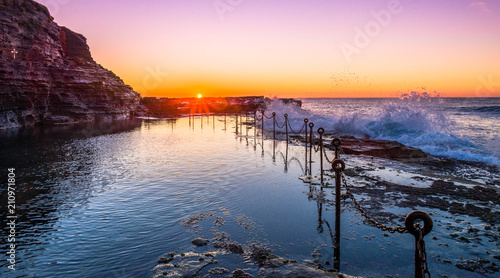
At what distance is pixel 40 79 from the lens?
31.3 m

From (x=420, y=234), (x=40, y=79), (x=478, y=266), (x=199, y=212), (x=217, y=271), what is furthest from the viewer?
(x=40, y=79)

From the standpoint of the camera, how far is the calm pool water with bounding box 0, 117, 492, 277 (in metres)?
4.52

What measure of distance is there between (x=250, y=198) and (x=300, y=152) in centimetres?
811

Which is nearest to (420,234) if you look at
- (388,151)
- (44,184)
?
(44,184)

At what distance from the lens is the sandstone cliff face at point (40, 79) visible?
2708 centimetres

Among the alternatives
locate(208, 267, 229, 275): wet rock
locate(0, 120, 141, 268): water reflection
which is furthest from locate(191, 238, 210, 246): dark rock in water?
locate(0, 120, 141, 268): water reflection

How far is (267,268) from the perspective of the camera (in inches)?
167

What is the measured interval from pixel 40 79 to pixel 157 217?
111 ft

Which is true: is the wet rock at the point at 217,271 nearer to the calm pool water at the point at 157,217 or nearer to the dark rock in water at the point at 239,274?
the dark rock in water at the point at 239,274

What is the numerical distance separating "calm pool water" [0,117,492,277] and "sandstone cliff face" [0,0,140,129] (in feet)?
67.0

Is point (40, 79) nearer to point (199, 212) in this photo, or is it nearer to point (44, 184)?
point (44, 184)

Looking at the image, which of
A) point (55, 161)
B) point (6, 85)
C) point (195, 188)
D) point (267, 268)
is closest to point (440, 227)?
point (267, 268)

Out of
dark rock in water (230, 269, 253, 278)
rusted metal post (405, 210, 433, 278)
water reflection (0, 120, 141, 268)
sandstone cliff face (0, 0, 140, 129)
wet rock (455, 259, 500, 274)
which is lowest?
wet rock (455, 259, 500, 274)

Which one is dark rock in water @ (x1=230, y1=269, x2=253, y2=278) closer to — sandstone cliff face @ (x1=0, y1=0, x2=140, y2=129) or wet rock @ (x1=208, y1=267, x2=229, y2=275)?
wet rock @ (x1=208, y1=267, x2=229, y2=275)
